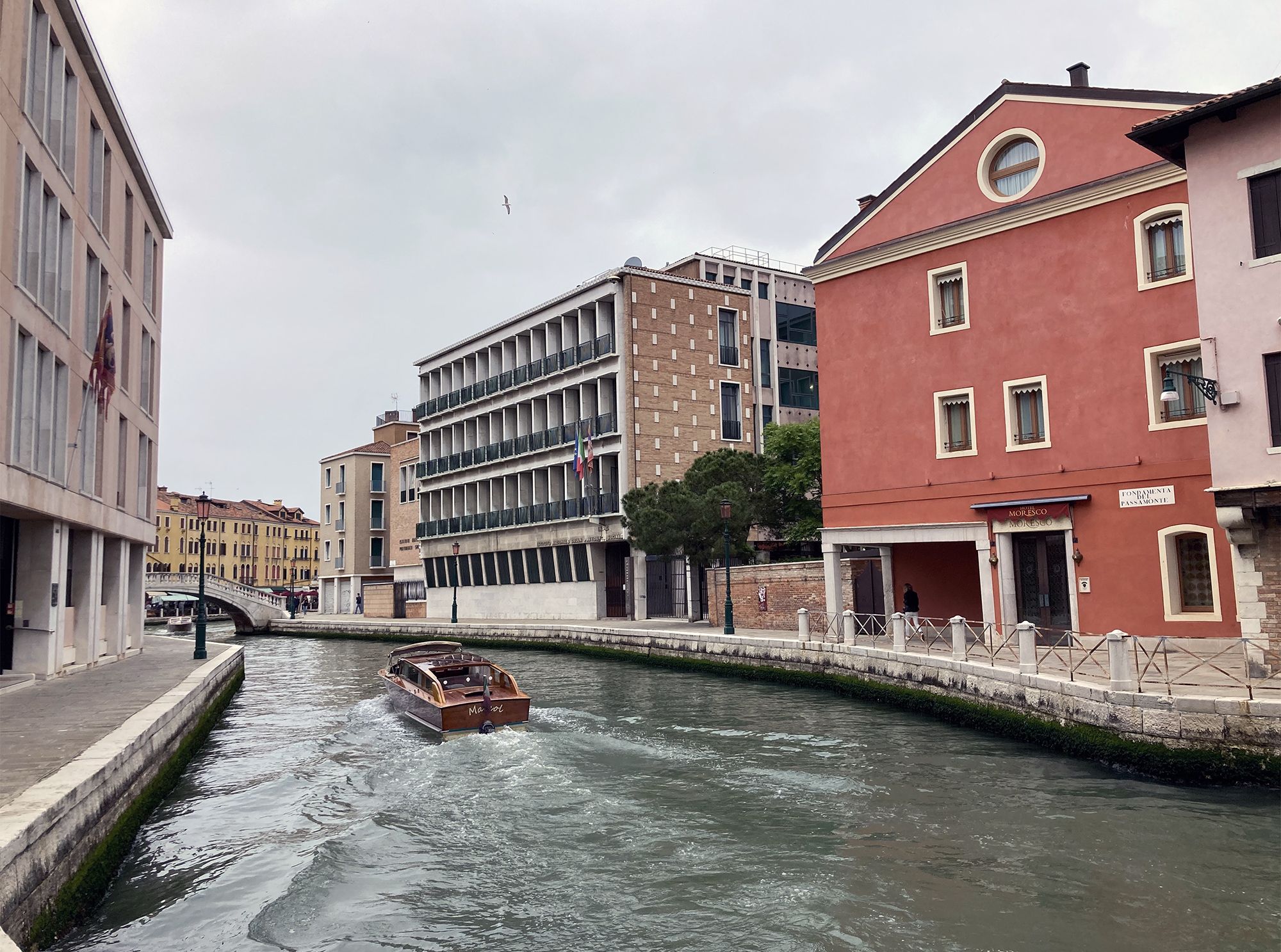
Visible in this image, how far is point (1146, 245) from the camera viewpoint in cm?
2130

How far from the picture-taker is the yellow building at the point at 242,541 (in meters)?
102

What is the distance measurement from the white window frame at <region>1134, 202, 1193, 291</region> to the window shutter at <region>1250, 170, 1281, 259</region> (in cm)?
510

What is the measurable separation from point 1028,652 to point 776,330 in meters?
34.4

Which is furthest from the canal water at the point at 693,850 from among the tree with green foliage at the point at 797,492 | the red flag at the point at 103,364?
the tree with green foliage at the point at 797,492

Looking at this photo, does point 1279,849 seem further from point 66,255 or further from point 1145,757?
point 66,255

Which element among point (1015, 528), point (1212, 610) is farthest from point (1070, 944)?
point (1015, 528)

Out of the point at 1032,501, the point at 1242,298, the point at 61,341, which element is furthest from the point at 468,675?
the point at 1242,298

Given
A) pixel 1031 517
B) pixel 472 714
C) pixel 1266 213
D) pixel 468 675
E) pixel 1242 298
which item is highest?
pixel 1266 213

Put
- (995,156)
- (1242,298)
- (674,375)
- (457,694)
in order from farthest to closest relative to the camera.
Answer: (674,375), (995,156), (457,694), (1242,298)

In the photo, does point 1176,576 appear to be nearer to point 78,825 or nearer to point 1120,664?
point 1120,664

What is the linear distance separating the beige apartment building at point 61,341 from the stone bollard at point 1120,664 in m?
16.9

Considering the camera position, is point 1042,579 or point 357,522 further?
point 357,522

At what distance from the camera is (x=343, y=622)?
56.5 meters

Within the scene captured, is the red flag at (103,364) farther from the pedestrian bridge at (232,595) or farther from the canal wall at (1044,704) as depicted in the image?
the pedestrian bridge at (232,595)
